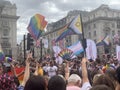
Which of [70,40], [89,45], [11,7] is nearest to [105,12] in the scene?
[70,40]

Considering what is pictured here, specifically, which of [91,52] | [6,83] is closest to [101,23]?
[91,52]

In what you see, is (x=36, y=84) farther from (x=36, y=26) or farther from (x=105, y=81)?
(x=36, y=26)

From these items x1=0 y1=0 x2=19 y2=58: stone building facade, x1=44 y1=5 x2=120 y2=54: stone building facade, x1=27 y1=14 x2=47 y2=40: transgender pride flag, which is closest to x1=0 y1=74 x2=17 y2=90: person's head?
x1=27 y1=14 x2=47 y2=40: transgender pride flag

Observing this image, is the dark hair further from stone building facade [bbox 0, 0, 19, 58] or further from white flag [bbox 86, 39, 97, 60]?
stone building facade [bbox 0, 0, 19, 58]

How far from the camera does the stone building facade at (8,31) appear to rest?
79.2 meters

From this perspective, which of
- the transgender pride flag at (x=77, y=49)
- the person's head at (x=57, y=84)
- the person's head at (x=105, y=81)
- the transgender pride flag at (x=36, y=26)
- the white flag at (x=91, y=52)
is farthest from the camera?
the white flag at (x=91, y=52)

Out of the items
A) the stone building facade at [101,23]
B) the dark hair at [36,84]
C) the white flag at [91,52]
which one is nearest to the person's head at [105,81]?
the dark hair at [36,84]

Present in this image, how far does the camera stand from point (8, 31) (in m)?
79.9

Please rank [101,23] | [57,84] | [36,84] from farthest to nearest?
[101,23] < [57,84] < [36,84]

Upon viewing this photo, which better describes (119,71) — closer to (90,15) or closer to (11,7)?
(11,7)

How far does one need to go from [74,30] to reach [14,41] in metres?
66.2

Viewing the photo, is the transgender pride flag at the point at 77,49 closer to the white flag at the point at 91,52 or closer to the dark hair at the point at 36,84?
the white flag at the point at 91,52

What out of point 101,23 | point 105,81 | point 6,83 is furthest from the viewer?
point 101,23

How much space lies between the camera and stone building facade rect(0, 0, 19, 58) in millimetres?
79250
